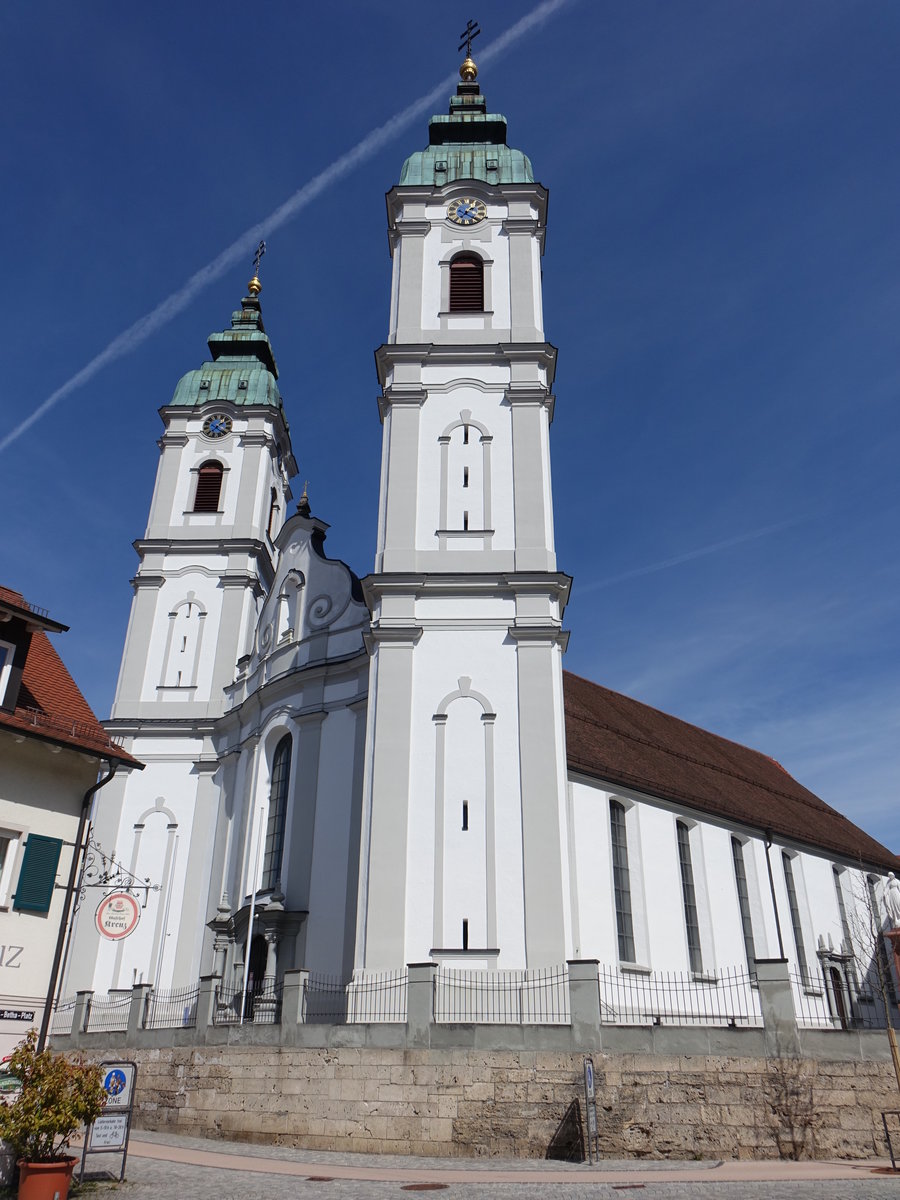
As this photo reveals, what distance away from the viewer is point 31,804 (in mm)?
15000

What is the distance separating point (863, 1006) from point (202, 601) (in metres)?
23.3

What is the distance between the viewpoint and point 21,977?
46.6 ft

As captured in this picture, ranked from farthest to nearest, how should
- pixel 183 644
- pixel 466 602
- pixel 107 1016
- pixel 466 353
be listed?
pixel 183 644, pixel 466 353, pixel 466 602, pixel 107 1016

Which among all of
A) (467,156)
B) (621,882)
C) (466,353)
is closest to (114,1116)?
(621,882)

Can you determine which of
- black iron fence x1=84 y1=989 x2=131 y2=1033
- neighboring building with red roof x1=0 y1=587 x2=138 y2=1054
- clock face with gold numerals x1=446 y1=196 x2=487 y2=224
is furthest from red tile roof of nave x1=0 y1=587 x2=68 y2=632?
clock face with gold numerals x1=446 y1=196 x2=487 y2=224

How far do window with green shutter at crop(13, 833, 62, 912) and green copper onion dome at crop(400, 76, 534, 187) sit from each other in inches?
797

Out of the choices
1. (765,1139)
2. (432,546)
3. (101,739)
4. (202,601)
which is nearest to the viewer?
(765,1139)

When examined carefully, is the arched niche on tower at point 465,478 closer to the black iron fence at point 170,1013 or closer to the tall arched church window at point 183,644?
the black iron fence at point 170,1013

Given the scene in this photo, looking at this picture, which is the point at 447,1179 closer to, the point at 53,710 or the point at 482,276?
the point at 53,710

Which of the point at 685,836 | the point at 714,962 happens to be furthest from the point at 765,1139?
the point at 685,836

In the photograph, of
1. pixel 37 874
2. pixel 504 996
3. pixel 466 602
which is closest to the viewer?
pixel 37 874

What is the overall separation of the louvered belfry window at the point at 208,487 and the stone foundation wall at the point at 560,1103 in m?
22.4

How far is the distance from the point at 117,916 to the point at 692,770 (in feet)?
63.8

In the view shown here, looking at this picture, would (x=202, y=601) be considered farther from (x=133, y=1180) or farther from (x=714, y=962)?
(x=133, y=1180)
